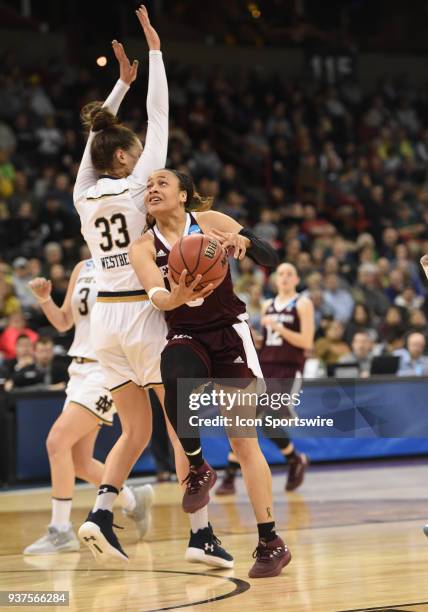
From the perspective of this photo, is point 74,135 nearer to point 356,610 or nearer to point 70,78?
point 70,78

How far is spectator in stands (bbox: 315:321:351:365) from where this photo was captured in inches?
511

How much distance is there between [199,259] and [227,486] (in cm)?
503

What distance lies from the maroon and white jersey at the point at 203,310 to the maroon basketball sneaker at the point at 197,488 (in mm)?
697

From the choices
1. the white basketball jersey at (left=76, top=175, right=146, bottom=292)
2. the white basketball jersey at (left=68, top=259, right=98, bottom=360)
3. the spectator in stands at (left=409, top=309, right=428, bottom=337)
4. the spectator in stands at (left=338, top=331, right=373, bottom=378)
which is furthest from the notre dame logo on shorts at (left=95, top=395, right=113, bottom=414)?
the spectator in stands at (left=409, top=309, right=428, bottom=337)

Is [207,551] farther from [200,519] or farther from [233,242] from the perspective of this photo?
[233,242]

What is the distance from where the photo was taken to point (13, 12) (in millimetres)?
20125

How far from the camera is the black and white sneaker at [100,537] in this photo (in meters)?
6.06

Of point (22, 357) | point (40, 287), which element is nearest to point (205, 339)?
point (40, 287)

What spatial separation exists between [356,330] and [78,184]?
26.1ft

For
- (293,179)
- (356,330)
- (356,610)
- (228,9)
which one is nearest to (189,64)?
(228,9)

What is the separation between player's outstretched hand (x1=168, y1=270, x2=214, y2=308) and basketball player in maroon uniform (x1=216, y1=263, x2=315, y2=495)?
452 centimetres

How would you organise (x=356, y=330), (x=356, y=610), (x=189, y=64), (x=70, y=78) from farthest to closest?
(x=189, y=64) < (x=70, y=78) < (x=356, y=330) < (x=356, y=610)

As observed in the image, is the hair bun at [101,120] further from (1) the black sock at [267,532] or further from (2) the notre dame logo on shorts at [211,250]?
(1) the black sock at [267,532]

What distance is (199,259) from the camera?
214 inches
